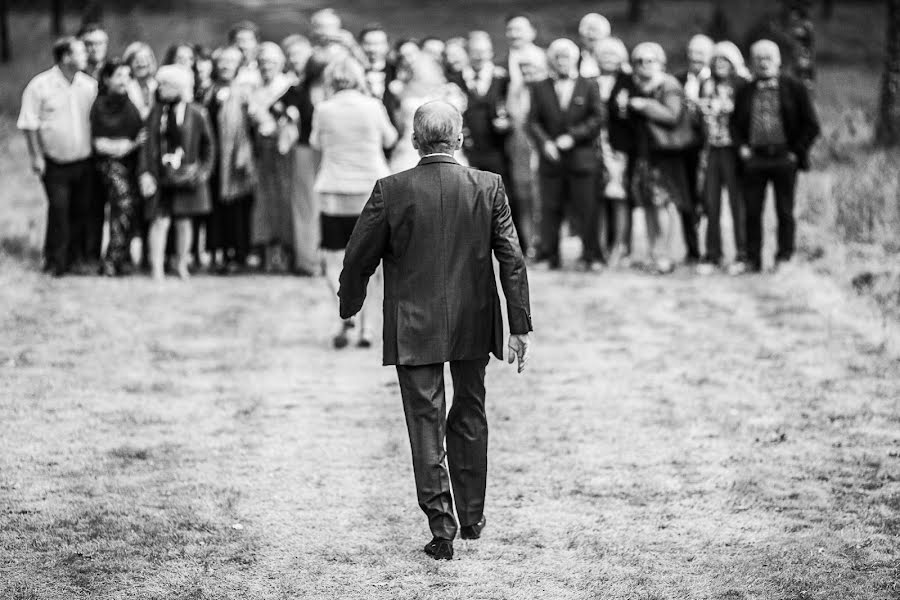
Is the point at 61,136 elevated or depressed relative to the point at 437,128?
depressed

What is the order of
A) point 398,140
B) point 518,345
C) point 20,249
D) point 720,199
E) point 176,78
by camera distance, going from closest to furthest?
point 518,345, point 398,140, point 176,78, point 720,199, point 20,249

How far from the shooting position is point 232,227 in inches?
528

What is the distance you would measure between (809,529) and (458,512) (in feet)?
5.55

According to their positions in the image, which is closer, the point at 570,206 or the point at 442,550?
the point at 442,550

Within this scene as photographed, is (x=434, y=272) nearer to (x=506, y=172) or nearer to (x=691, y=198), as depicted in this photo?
(x=691, y=198)

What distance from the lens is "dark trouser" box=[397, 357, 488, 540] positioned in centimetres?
603

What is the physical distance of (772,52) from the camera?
485 inches

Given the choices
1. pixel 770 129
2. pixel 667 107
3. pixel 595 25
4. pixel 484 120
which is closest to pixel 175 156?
pixel 484 120

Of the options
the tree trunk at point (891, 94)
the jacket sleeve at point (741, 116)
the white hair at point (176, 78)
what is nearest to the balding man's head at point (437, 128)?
the white hair at point (176, 78)

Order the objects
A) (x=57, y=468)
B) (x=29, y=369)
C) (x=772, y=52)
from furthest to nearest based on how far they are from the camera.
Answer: (x=772, y=52), (x=29, y=369), (x=57, y=468)

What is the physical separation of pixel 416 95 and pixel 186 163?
7.35 feet

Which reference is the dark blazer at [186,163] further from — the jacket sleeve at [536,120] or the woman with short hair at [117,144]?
the jacket sleeve at [536,120]

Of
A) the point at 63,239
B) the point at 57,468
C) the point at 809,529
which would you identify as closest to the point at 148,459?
the point at 57,468

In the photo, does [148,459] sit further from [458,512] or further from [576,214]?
[576,214]
